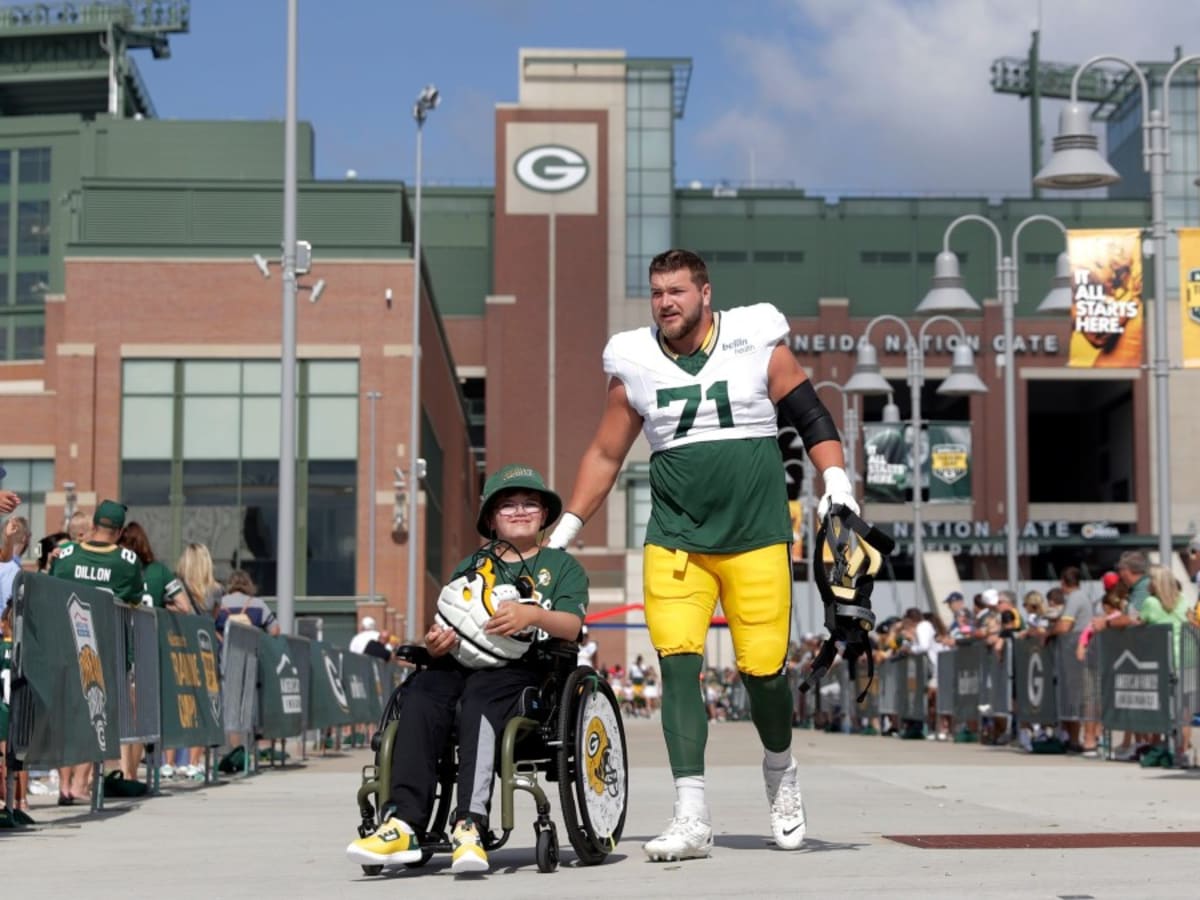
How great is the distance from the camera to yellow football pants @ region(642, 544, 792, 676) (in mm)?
8109

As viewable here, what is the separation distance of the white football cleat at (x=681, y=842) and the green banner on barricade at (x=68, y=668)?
423 cm

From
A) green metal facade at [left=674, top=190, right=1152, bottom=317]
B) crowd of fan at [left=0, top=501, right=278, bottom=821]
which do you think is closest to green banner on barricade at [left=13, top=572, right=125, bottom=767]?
crowd of fan at [left=0, top=501, right=278, bottom=821]

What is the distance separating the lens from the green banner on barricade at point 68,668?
10945 millimetres

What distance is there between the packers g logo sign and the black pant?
282 ft

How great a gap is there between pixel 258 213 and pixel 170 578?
4746cm

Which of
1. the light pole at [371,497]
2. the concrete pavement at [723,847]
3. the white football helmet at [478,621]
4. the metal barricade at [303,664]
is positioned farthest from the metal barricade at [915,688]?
the light pole at [371,497]

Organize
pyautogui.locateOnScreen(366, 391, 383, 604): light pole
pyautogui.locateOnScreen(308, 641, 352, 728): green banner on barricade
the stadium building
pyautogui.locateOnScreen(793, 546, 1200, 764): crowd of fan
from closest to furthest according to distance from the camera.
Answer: pyautogui.locateOnScreen(793, 546, 1200, 764): crowd of fan → pyautogui.locateOnScreen(308, 641, 352, 728): green banner on barricade → pyautogui.locateOnScreen(366, 391, 383, 604): light pole → the stadium building

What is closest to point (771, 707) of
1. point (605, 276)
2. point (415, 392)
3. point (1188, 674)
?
point (1188, 674)

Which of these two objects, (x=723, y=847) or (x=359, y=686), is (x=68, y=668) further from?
(x=359, y=686)

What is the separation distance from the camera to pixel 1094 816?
10.7 metres

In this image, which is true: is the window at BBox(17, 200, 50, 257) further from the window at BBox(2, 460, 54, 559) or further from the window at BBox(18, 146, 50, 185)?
the window at BBox(2, 460, 54, 559)

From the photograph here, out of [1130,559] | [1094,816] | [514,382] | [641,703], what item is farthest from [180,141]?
[1094,816]

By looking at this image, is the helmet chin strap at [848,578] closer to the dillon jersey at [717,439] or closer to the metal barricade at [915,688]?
the dillon jersey at [717,439]

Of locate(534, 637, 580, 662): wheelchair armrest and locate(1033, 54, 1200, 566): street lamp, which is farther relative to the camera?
locate(1033, 54, 1200, 566): street lamp
